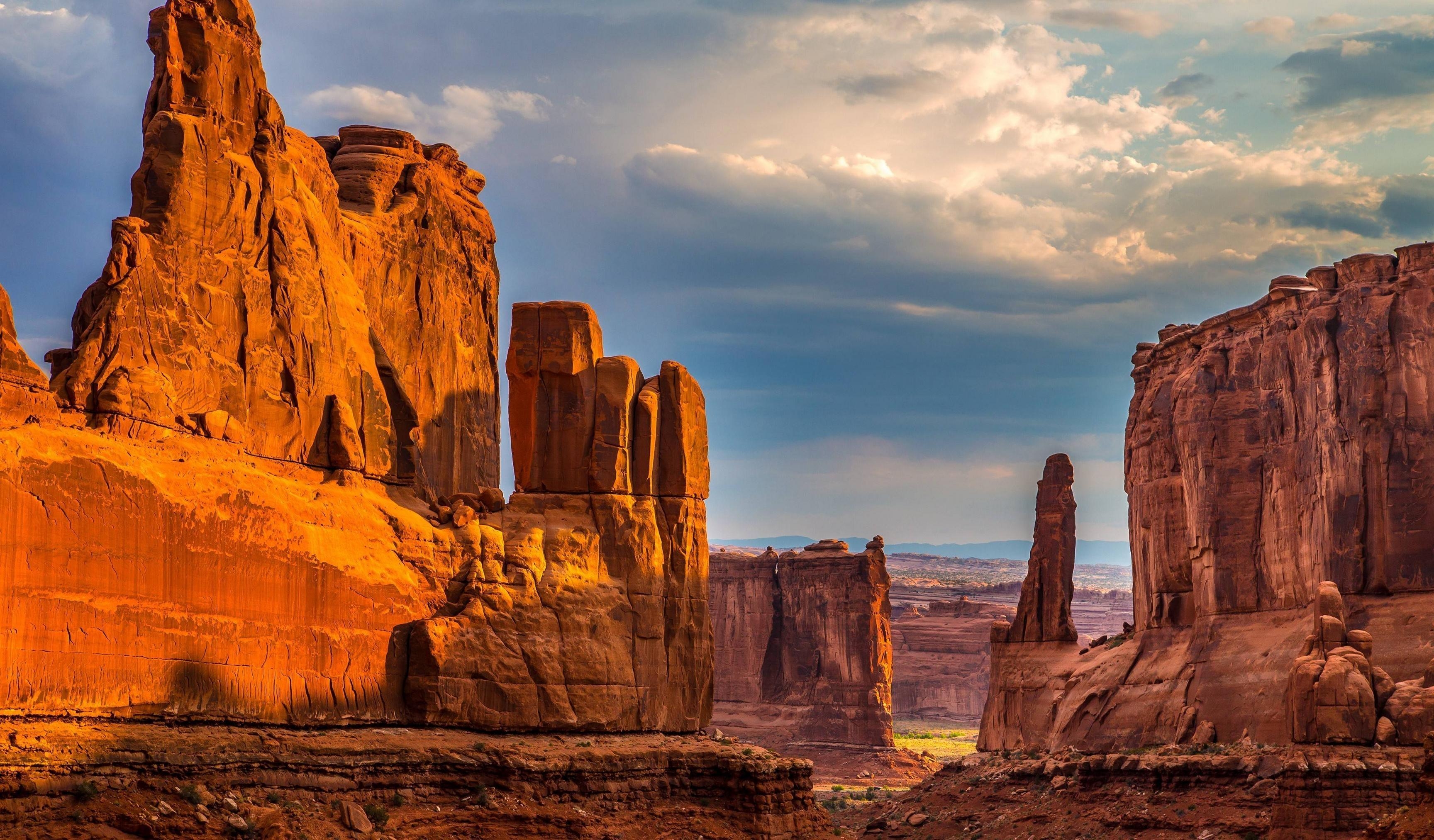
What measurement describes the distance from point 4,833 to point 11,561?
4.15m

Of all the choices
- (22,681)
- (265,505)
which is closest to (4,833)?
(22,681)

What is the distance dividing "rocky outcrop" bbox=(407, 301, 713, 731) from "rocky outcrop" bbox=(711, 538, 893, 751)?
187 feet

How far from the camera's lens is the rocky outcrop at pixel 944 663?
134 m

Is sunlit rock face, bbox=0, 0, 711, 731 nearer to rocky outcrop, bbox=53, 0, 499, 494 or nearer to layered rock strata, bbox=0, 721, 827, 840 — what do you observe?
rocky outcrop, bbox=53, 0, 499, 494

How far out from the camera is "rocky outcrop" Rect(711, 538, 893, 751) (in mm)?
97750

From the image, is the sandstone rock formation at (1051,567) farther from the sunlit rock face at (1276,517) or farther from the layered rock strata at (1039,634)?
the sunlit rock face at (1276,517)

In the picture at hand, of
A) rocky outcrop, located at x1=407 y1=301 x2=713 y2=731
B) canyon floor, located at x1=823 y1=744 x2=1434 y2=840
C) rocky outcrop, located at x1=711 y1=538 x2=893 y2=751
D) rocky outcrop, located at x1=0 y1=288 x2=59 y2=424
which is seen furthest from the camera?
rocky outcrop, located at x1=711 y1=538 x2=893 y2=751

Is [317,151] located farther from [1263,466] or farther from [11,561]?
[1263,466]

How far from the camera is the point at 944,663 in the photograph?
134 metres

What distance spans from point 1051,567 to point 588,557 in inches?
1409

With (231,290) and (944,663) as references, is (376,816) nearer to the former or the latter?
(231,290)

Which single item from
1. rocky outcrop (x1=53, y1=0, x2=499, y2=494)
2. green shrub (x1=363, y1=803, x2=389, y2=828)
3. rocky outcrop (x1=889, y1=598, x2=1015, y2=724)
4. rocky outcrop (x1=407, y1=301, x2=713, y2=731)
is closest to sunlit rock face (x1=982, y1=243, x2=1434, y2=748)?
rocky outcrop (x1=407, y1=301, x2=713, y2=731)

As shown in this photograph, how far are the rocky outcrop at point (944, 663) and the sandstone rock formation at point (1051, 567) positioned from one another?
6166 centimetres

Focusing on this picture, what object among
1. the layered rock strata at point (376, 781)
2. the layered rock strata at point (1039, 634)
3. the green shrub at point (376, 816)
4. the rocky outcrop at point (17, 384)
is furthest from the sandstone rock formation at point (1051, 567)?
the rocky outcrop at point (17, 384)
